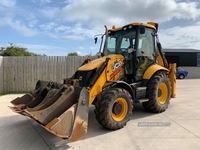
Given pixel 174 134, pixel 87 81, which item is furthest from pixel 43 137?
pixel 174 134

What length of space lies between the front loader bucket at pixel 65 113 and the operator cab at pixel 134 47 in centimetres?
203

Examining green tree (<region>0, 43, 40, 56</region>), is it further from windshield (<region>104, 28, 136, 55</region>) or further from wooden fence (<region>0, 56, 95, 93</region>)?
windshield (<region>104, 28, 136, 55</region>)

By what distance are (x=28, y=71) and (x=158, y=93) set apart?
24.5 feet

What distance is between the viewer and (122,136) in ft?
13.6

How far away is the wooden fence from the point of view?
10734 millimetres

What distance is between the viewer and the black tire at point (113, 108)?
4238mm

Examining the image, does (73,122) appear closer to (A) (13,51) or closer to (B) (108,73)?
(B) (108,73)

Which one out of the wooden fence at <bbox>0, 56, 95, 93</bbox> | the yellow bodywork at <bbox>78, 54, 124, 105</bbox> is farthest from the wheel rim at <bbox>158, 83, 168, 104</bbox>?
the wooden fence at <bbox>0, 56, 95, 93</bbox>

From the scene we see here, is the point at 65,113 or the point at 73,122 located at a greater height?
the point at 65,113

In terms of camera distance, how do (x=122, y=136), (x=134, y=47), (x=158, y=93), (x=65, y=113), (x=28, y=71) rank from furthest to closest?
1. (x=28, y=71)
2. (x=158, y=93)
3. (x=134, y=47)
4. (x=122, y=136)
5. (x=65, y=113)

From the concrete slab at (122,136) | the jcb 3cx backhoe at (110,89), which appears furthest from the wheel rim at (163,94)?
the concrete slab at (122,136)

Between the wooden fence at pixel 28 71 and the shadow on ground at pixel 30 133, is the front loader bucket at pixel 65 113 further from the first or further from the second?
the wooden fence at pixel 28 71

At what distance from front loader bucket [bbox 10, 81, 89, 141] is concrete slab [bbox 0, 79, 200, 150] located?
42 cm

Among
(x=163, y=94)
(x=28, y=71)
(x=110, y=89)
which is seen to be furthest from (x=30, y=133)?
(x=28, y=71)
